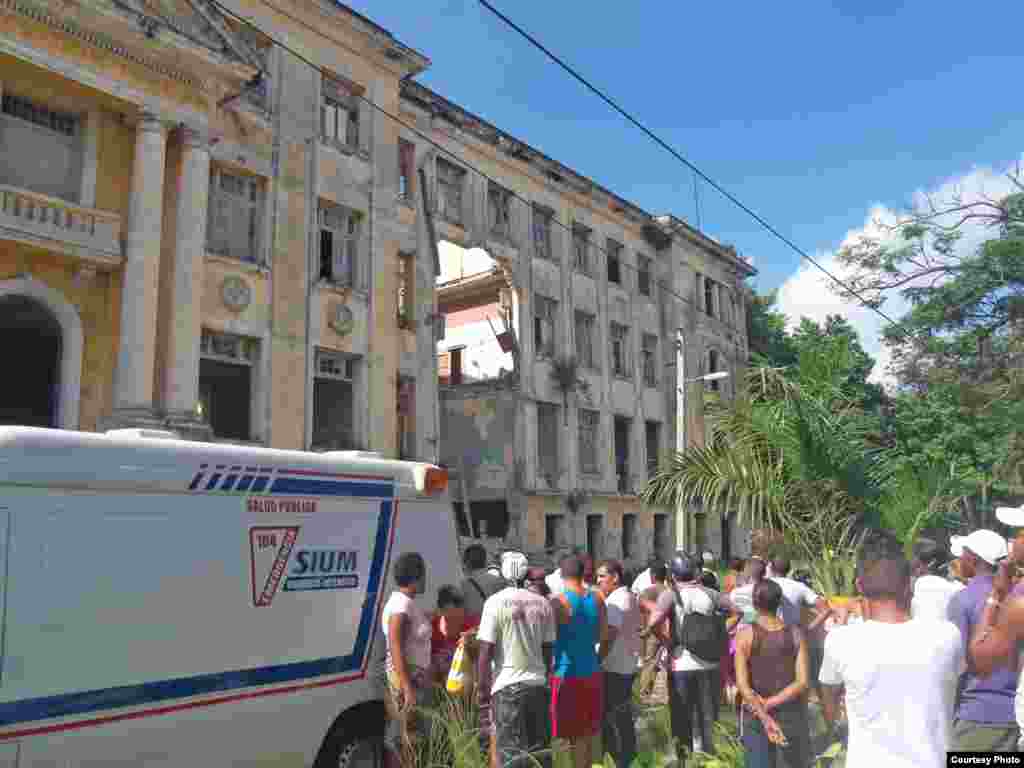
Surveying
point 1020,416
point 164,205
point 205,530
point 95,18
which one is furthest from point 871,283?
point 205,530

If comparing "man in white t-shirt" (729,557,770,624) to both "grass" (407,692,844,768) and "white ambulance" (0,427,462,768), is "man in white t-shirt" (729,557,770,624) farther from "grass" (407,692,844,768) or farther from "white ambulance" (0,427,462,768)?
"white ambulance" (0,427,462,768)

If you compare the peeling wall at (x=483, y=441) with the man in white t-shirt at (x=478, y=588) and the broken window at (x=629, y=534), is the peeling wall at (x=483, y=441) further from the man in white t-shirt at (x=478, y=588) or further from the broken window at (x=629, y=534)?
the man in white t-shirt at (x=478, y=588)

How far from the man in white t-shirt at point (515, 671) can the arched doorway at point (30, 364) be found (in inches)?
397

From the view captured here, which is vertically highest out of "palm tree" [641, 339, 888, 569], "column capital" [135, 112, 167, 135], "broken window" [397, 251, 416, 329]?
"column capital" [135, 112, 167, 135]

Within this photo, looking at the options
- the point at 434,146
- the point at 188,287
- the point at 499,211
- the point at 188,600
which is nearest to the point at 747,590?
the point at 188,600

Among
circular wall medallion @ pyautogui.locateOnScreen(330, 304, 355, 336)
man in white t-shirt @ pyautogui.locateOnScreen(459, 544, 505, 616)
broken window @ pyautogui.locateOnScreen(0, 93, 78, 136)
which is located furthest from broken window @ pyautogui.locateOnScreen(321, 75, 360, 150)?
man in white t-shirt @ pyautogui.locateOnScreen(459, 544, 505, 616)

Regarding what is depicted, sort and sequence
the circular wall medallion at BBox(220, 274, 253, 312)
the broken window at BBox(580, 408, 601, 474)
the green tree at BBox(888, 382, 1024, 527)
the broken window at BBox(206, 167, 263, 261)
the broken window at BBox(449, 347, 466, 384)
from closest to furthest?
the circular wall medallion at BBox(220, 274, 253, 312)
the broken window at BBox(206, 167, 263, 261)
the green tree at BBox(888, 382, 1024, 527)
the broken window at BBox(449, 347, 466, 384)
the broken window at BBox(580, 408, 601, 474)

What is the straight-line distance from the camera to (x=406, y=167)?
20141 mm

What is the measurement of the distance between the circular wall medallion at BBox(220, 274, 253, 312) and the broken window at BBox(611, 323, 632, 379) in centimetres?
1407

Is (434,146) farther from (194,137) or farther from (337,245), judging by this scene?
(194,137)

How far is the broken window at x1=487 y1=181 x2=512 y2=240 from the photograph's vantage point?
76.2ft

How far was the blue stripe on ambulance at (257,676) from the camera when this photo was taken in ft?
13.5

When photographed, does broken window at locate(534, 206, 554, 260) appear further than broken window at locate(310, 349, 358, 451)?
Yes

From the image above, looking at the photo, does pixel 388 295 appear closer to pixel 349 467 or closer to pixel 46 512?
pixel 349 467
